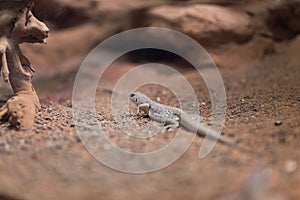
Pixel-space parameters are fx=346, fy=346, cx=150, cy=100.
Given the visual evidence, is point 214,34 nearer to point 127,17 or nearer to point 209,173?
point 127,17

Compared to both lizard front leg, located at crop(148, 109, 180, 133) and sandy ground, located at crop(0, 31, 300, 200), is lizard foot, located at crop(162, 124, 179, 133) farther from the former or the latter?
sandy ground, located at crop(0, 31, 300, 200)

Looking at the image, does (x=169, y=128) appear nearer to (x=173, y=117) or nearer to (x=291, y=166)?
(x=173, y=117)

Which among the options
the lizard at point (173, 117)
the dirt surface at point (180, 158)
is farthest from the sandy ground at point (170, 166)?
the lizard at point (173, 117)

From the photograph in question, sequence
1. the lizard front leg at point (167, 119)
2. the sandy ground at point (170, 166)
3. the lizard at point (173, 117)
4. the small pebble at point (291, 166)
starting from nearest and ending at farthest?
the sandy ground at point (170, 166)
the small pebble at point (291, 166)
the lizard at point (173, 117)
the lizard front leg at point (167, 119)

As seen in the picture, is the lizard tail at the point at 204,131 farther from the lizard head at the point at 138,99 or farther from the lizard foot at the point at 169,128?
the lizard head at the point at 138,99

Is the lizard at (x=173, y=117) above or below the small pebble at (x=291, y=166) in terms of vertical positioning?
above

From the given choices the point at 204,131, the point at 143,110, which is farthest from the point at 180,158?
the point at 143,110
